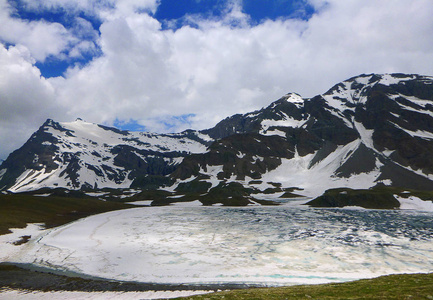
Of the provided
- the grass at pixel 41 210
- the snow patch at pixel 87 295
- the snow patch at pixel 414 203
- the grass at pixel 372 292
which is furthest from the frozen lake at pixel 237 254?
the snow patch at pixel 414 203

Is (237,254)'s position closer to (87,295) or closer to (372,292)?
(87,295)

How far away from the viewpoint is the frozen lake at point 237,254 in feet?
99.1

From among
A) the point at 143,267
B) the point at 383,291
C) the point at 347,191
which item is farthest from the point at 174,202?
the point at 383,291

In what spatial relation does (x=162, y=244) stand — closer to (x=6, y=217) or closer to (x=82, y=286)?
(x=82, y=286)

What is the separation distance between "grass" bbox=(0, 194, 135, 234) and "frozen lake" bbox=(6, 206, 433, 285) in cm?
1481

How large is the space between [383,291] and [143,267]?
946 inches

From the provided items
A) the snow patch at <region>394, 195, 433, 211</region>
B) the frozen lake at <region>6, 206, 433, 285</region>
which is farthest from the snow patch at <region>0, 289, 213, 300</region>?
the snow patch at <region>394, 195, 433, 211</region>

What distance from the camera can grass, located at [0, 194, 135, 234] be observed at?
2618 inches

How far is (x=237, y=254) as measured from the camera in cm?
3809

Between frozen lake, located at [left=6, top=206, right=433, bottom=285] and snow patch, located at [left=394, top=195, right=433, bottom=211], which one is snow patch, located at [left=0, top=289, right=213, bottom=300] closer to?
frozen lake, located at [left=6, top=206, right=433, bottom=285]

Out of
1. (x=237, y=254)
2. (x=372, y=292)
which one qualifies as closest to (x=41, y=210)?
(x=237, y=254)

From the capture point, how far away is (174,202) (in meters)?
146

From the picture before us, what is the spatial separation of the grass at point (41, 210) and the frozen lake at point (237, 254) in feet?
48.6

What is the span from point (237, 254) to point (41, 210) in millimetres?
72485
